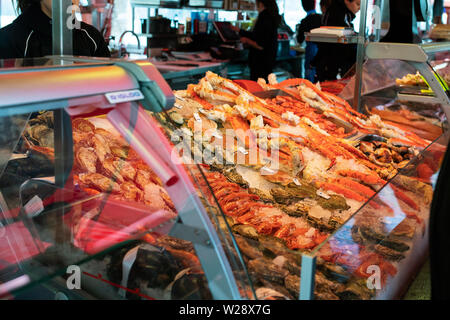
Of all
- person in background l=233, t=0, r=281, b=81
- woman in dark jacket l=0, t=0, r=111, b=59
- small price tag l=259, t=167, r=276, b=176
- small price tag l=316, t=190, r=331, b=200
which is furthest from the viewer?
person in background l=233, t=0, r=281, b=81

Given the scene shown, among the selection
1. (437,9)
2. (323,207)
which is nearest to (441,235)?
(323,207)

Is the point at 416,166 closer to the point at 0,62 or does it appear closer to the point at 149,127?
the point at 149,127

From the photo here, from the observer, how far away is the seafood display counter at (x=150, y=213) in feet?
3.50

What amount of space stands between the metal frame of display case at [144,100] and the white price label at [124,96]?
1 cm

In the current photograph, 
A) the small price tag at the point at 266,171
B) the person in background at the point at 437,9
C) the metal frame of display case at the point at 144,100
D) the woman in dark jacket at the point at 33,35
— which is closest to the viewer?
the metal frame of display case at the point at 144,100

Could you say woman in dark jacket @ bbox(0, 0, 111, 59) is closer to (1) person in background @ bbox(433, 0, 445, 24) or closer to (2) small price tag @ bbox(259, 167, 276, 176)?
(2) small price tag @ bbox(259, 167, 276, 176)

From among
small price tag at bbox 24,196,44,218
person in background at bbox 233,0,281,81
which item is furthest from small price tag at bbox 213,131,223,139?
person in background at bbox 233,0,281,81

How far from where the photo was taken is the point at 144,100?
1.17 m

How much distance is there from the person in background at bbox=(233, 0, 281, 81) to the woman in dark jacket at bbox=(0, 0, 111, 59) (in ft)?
14.5

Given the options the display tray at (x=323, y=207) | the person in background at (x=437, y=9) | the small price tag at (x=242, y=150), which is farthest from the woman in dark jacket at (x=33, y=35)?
the person in background at (x=437, y=9)

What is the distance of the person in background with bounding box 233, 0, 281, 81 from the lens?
6957 millimetres

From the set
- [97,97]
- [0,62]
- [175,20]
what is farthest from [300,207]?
[175,20]

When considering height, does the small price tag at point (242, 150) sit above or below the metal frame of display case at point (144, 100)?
below

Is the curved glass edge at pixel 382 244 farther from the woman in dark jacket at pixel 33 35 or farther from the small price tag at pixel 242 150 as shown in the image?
the woman in dark jacket at pixel 33 35
